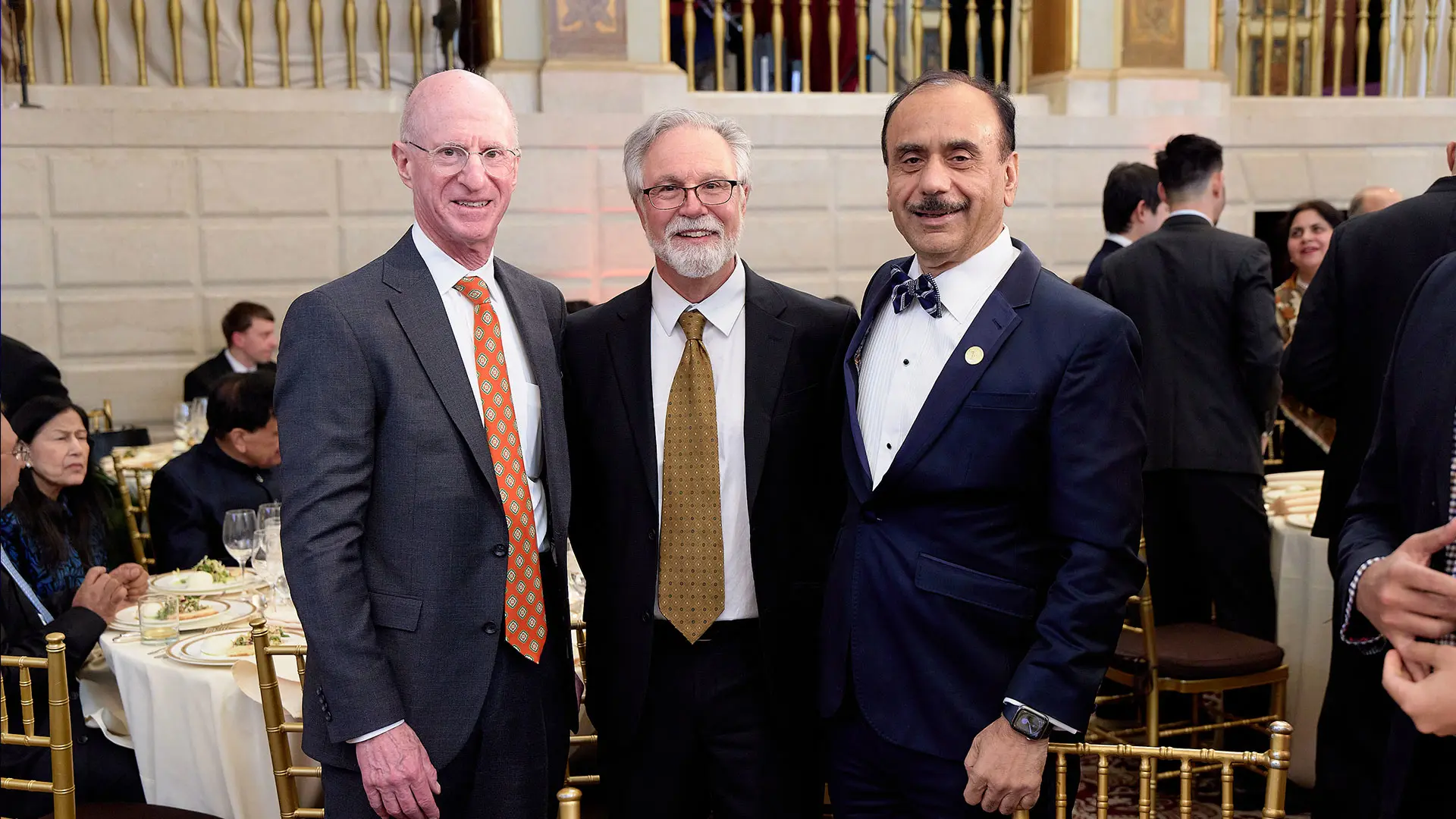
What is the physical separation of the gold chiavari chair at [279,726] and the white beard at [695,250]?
91cm

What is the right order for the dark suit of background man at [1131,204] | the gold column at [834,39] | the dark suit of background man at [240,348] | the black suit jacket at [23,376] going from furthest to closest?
the gold column at [834,39]
the dark suit of background man at [240,348]
the dark suit of background man at [1131,204]
the black suit jacket at [23,376]

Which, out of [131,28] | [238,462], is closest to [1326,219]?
[238,462]

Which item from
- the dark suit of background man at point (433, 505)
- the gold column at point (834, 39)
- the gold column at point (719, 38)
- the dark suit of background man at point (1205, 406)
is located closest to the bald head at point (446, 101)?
the dark suit of background man at point (433, 505)

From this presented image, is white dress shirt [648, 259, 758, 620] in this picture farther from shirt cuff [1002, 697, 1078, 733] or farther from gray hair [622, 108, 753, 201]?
shirt cuff [1002, 697, 1078, 733]

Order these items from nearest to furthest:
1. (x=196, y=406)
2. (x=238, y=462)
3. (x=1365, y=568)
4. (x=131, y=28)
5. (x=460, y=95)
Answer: (x=1365, y=568)
(x=460, y=95)
(x=238, y=462)
(x=196, y=406)
(x=131, y=28)

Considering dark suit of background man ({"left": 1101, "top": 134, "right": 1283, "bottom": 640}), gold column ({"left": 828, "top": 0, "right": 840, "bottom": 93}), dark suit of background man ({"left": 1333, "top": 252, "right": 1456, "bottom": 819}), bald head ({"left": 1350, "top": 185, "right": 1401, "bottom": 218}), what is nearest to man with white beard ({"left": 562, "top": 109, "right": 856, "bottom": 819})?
dark suit of background man ({"left": 1333, "top": 252, "right": 1456, "bottom": 819})

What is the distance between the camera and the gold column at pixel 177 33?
23.4 feet

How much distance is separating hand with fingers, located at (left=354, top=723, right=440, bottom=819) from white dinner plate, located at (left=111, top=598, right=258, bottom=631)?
4.28 feet

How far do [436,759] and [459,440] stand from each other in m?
0.45

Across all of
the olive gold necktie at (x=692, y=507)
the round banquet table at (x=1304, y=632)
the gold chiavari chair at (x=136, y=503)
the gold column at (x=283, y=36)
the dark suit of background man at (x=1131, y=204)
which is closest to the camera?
the olive gold necktie at (x=692, y=507)

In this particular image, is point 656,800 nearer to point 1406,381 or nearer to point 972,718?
point 972,718

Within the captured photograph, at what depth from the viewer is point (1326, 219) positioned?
5762mm

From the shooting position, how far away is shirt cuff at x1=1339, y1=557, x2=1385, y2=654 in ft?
4.55

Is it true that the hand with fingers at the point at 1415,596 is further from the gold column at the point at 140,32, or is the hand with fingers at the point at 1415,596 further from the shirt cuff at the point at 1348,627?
the gold column at the point at 140,32
